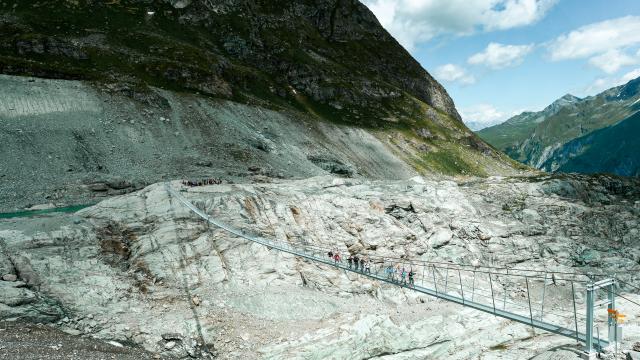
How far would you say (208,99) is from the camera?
84562 millimetres

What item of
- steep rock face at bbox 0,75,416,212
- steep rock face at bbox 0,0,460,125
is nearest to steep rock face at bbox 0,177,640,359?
steep rock face at bbox 0,75,416,212

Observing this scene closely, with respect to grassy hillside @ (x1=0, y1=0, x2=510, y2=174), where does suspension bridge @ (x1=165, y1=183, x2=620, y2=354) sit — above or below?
below

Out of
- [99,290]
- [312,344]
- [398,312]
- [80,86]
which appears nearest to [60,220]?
[99,290]

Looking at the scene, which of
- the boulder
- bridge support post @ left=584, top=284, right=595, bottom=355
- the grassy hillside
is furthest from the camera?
the grassy hillside

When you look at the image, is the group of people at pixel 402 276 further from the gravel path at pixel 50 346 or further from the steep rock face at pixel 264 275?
the gravel path at pixel 50 346

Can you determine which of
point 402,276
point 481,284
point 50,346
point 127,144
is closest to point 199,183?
point 127,144

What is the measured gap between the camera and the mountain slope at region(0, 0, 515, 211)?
6066cm

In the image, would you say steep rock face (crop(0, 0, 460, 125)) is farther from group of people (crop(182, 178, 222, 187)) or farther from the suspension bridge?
the suspension bridge

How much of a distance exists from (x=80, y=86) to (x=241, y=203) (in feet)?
157

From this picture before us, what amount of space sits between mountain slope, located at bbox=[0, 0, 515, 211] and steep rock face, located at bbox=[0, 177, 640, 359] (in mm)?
22679

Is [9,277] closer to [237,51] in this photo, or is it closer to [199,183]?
[199,183]

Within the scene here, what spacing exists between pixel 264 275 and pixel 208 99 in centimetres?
5781

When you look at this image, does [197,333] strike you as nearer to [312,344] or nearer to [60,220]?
[312,344]

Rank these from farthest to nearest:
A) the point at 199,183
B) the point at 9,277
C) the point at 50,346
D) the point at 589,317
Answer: the point at 199,183 → the point at 9,277 → the point at 50,346 → the point at 589,317
